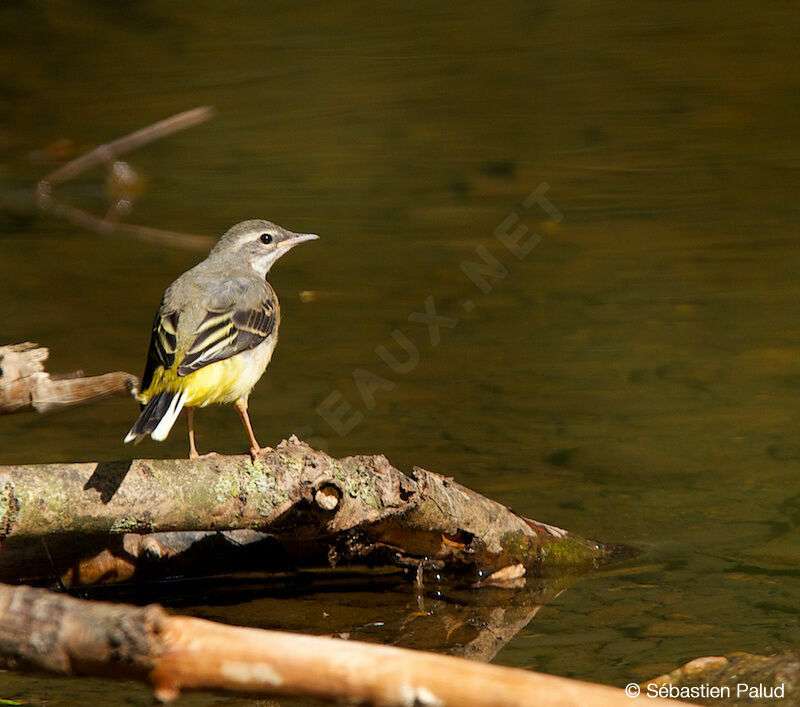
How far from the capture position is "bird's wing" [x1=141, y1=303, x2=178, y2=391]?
604 cm

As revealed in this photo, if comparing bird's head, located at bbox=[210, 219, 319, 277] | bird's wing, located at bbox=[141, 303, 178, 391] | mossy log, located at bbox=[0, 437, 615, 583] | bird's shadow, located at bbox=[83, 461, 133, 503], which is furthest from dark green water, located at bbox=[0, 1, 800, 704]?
bird's head, located at bbox=[210, 219, 319, 277]

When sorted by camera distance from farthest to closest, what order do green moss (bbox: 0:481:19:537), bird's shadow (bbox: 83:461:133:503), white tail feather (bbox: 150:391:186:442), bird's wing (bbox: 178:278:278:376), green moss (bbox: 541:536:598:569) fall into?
green moss (bbox: 541:536:598:569) → bird's wing (bbox: 178:278:278:376) → white tail feather (bbox: 150:391:186:442) → bird's shadow (bbox: 83:461:133:503) → green moss (bbox: 0:481:19:537)

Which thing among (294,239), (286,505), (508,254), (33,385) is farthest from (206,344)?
(508,254)

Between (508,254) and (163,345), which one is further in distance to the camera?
(508,254)

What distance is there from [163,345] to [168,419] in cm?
50

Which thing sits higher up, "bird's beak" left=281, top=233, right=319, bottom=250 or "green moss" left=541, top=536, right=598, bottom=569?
"bird's beak" left=281, top=233, right=319, bottom=250

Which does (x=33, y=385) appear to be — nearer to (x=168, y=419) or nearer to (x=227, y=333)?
(x=168, y=419)

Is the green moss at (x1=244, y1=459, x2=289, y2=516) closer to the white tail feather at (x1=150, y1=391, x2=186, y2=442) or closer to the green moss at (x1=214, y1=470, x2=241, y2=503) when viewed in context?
the green moss at (x1=214, y1=470, x2=241, y2=503)

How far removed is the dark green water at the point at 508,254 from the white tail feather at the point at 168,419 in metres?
1.01

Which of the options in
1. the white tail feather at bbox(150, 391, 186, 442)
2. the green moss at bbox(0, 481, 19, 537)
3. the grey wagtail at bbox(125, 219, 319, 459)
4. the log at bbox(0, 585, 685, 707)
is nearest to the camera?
the log at bbox(0, 585, 685, 707)

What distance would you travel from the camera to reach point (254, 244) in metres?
7.48

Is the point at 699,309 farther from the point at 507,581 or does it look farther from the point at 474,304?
the point at 507,581

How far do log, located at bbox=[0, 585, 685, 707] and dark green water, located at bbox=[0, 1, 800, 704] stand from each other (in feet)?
6.02

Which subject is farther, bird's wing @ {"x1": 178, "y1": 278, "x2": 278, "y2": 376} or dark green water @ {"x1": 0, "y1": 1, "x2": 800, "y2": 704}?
dark green water @ {"x1": 0, "y1": 1, "x2": 800, "y2": 704}
